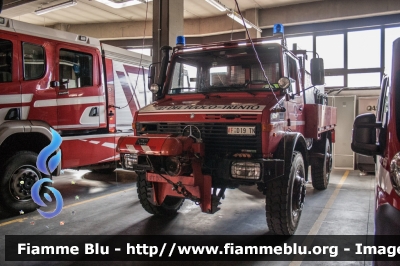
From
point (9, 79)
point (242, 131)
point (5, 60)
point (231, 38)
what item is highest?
point (231, 38)

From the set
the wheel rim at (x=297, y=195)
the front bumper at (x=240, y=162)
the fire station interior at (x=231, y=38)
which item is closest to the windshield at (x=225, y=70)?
the front bumper at (x=240, y=162)

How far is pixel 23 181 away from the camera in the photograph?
522cm

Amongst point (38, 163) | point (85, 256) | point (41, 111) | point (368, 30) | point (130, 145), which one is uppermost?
point (368, 30)

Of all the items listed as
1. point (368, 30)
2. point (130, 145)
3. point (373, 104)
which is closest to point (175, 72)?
point (130, 145)

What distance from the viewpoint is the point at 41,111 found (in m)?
5.43

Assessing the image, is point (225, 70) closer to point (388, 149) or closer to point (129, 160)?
point (129, 160)

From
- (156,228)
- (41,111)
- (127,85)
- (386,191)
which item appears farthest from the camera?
(127,85)

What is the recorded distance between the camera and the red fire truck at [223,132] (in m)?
3.75

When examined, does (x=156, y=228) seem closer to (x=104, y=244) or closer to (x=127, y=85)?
(x=104, y=244)

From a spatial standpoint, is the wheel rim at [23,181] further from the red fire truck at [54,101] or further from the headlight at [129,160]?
the headlight at [129,160]

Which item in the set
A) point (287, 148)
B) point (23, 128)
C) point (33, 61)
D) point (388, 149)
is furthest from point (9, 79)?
point (388, 149)

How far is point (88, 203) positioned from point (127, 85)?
2.63m

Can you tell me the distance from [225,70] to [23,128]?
10.0 ft

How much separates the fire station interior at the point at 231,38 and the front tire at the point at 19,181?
0.18m
